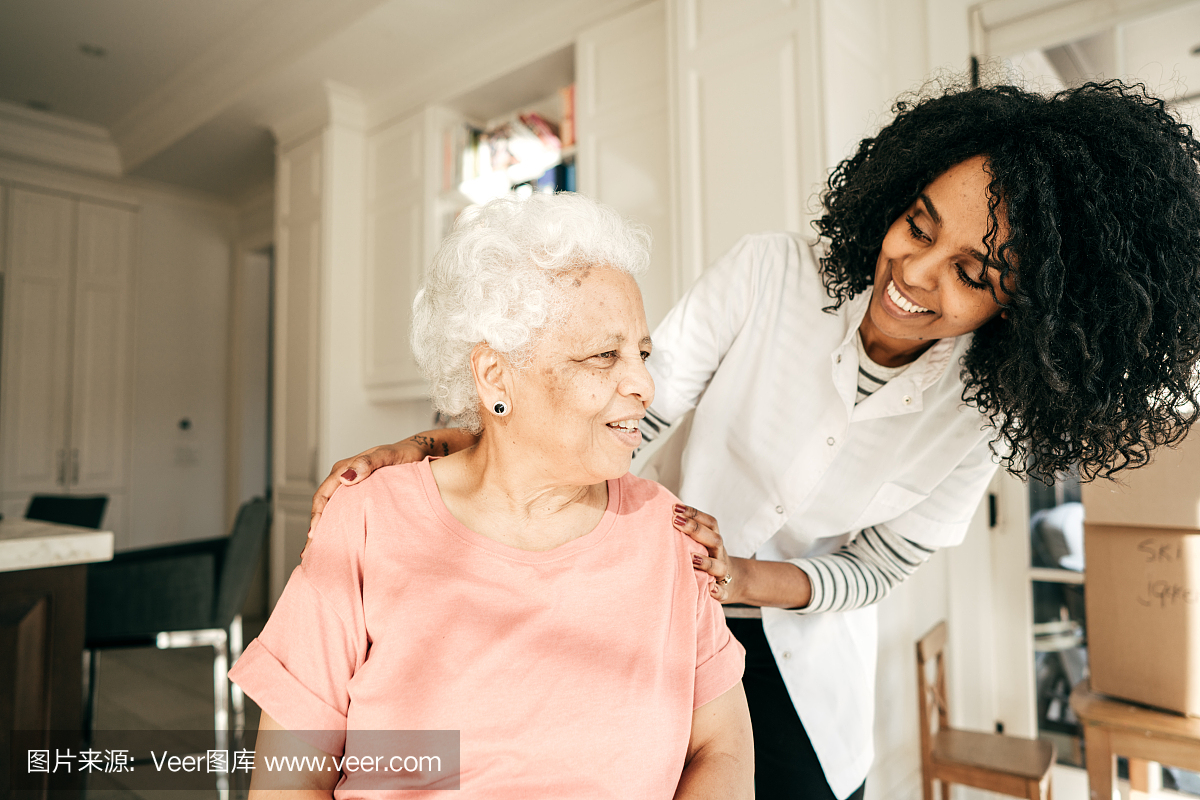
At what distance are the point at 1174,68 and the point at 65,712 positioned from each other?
12.2ft

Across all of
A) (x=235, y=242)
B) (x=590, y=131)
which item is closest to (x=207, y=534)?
(x=235, y=242)

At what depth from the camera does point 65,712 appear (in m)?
1.92

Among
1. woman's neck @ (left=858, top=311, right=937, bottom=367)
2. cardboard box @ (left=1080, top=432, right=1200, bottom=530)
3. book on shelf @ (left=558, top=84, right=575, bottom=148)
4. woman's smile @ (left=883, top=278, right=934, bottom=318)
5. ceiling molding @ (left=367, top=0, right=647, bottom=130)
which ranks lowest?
cardboard box @ (left=1080, top=432, right=1200, bottom=530)

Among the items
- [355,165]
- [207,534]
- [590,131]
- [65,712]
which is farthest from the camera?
[207,534]

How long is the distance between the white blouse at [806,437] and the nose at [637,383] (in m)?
0.22

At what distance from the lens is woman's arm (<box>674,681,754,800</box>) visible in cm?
96

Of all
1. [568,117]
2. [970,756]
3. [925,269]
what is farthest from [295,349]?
[925,269]

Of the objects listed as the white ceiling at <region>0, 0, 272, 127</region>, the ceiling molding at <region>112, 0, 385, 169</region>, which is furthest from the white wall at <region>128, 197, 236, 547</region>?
the white ceiling at <region>0, 0, 272, 127</region>

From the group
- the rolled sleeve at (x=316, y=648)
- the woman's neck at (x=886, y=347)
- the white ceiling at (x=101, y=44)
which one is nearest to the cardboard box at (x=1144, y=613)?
the woman's neck at (x=886, y=347)

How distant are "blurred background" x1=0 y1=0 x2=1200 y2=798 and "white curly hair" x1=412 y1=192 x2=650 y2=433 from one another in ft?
2.67

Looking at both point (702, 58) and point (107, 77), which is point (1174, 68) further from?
point (107, 77)

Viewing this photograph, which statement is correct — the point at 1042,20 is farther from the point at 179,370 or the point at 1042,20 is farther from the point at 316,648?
the point at 179,370

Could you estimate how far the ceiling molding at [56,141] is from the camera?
4.65 m

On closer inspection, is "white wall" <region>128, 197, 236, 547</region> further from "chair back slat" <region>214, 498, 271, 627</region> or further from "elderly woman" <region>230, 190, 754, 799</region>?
"elderly woman" <region>230, 190, 754, 799</region>
